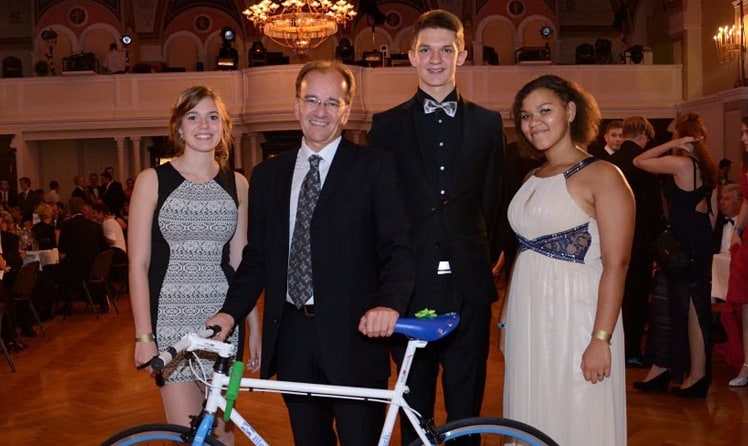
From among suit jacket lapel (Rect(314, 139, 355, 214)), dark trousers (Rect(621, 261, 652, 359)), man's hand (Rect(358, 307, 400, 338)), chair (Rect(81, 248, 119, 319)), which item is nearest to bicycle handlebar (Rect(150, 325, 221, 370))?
man's hand (Rect(358, 307, 400, 338))

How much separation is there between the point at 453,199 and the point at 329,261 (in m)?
0.63

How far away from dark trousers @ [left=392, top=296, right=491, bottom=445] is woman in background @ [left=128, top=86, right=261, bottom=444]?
2.22ft

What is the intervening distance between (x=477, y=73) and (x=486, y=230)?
596 inches

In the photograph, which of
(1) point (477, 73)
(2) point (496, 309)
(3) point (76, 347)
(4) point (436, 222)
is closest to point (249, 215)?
(4) point (436, 222)

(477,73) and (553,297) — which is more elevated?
(477,73)

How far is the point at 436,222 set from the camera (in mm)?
3080

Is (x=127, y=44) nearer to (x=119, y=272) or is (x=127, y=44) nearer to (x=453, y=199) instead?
(x=119, y=272)

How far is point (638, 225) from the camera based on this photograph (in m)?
6.11

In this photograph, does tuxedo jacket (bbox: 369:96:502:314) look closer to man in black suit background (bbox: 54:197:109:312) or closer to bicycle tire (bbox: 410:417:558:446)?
bicycle tire (bbox: 410:417:558:446)

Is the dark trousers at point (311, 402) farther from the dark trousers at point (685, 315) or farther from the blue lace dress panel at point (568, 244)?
the dark trousers at point (685, 315)

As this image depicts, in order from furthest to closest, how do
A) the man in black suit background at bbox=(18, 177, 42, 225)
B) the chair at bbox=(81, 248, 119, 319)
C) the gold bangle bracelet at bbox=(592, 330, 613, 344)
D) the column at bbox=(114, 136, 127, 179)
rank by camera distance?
the column at bbox=(114, 136, 127, 179), the man in black suit background at bbox=(18, 177, 42, 225), the chair at bbox=(81, 248, 119, 319), the gold bangle bracelet at bbox=(592, 330, 613, 344)

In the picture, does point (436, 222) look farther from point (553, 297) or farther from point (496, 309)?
point (496, 309)

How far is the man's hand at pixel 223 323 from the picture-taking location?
2.64 m

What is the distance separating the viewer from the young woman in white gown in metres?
2.74
